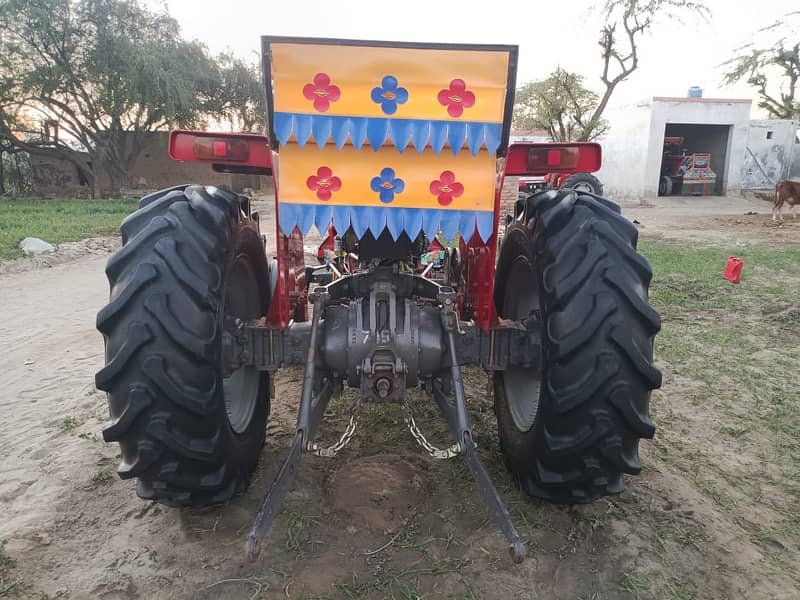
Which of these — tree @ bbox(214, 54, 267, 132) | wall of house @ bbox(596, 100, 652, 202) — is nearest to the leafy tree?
wall of house @ bbox(596, 100, 652, 202)

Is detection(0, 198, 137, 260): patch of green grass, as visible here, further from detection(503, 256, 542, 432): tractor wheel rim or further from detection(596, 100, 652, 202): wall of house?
detection(596, 100, 652, 202): wall of house

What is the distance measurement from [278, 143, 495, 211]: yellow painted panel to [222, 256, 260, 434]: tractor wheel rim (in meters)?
0.74

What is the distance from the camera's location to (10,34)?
1948 centimetres

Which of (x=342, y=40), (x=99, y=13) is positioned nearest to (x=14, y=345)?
(x=342, y=40)

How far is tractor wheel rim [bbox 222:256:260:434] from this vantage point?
9.50 feet

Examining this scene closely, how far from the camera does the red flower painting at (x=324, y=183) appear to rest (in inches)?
89.0

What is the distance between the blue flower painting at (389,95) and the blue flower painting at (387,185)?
0.23 metres

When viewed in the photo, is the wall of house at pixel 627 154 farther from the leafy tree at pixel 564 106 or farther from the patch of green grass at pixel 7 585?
the patch of green grass at pixel 7 585

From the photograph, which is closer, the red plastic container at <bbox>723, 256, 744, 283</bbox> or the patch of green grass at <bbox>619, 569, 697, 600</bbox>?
the patch of green grass at <bbox>619, 569, 697, 600</bbox>

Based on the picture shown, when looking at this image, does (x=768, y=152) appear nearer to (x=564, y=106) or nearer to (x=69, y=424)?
(x=564, y=106)

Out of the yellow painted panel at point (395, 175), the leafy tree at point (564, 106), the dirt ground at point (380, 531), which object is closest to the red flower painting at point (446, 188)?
the yellow painted panel at point (395, 175)

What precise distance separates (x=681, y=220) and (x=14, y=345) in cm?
1746

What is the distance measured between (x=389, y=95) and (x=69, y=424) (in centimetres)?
297

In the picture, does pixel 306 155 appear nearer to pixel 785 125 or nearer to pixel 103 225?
pixel 103 225
